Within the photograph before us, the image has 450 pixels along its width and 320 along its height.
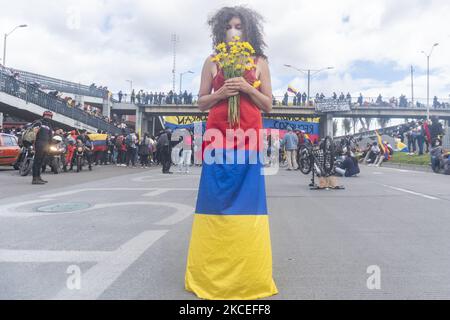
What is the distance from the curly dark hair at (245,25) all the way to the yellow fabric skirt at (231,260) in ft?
4.73

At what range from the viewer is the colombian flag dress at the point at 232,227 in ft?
10.1

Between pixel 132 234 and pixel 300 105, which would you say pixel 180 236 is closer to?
pixel 132 234

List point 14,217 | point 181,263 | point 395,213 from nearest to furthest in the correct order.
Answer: point 181,263 < point 14,217 < point 395,213

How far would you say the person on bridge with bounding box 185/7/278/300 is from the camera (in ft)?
10.1

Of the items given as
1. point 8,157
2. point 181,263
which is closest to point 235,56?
point 181,263

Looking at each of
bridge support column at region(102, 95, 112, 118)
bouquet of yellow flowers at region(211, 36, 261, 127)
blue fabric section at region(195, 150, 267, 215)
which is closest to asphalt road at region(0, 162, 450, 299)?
blue fabric section at region(195, 150, 267, 215)

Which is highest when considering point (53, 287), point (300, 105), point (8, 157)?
point (300, 105)

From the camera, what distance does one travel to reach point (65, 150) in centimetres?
1698

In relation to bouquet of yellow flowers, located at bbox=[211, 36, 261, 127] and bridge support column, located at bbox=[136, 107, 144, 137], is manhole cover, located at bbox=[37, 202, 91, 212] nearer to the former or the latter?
bouquet of yellow flowers, located at bbox=[211, 36, 261, 127]

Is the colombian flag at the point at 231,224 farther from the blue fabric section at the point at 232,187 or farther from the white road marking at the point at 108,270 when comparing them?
the white road marking at the point at 108,270

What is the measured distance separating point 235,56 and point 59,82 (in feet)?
174

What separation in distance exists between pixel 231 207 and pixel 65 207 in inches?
206

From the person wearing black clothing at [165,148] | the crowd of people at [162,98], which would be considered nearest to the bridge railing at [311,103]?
the crowd of people at [162,98]

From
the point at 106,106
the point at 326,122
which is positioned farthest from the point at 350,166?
the point at 106,106
